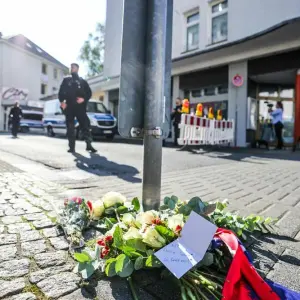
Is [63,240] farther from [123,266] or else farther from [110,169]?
[110,169]

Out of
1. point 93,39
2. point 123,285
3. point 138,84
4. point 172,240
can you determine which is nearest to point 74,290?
point 123,285

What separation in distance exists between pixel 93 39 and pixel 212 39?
106ft

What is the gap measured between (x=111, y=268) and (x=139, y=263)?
0.45ft

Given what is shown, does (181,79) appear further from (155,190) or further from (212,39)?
(155,190)

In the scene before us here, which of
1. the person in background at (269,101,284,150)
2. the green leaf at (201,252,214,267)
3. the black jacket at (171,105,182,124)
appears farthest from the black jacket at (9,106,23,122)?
the green leaf at (201,252,214,267)

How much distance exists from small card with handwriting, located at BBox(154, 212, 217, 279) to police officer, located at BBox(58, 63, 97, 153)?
6.15m

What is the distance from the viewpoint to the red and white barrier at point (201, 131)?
8.78 m

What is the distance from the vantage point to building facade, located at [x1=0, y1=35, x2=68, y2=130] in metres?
35.8

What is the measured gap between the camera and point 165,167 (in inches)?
224

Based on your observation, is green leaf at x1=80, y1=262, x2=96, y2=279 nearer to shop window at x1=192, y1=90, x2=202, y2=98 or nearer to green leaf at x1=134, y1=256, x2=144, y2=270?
green leaf at x1=134, y1=256, x2=144, y2=270

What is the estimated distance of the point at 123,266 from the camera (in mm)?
1373

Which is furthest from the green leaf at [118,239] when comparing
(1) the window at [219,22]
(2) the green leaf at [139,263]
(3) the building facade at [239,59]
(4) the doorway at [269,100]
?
(1) the window at [219,22]

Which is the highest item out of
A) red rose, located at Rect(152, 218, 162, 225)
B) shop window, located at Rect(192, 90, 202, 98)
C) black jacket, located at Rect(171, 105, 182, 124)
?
shop window, located at Rect(192, 90, 202, 98)

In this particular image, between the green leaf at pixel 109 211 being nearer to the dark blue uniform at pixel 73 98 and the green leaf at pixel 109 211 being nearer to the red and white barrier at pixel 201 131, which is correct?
the dark blue uniform at pixel 73 98
